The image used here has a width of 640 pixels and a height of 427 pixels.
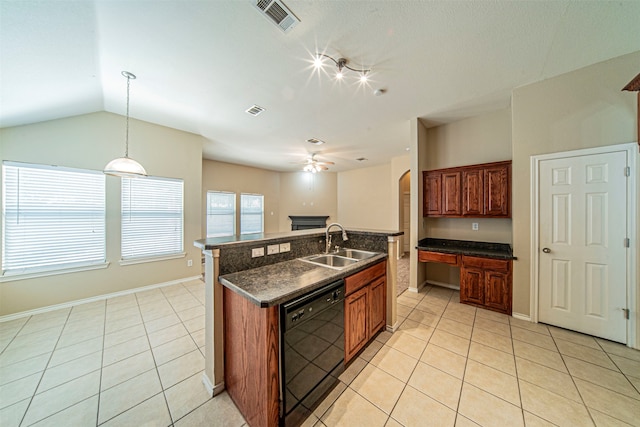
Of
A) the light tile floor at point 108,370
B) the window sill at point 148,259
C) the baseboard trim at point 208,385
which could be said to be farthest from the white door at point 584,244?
the window sill at point 148,259

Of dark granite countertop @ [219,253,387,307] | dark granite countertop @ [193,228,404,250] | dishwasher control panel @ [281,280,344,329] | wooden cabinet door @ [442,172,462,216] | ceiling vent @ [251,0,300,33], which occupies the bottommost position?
dishwasher control panel @ [281,280,344,329]

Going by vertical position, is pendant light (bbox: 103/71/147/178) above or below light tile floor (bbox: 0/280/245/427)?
above

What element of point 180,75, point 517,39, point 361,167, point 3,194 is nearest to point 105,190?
point 3,194

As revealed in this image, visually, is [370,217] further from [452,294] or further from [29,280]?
[29,280]

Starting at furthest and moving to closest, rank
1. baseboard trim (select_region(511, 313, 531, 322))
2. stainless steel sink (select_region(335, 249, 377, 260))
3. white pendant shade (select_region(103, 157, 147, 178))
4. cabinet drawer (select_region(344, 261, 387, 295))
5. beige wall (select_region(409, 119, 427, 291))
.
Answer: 1. beige wall (select_region(409, 119, 427, 291))
2. baseboard trim (select_region(511, 313, 531, 322))
3. stainless steel sink (select_region(335, 249, 377, 260))
4. white pendant shade (select_region(103, 157, 147, 178))
5. cabinet drawer (select_region(344, 261, 387, 295))

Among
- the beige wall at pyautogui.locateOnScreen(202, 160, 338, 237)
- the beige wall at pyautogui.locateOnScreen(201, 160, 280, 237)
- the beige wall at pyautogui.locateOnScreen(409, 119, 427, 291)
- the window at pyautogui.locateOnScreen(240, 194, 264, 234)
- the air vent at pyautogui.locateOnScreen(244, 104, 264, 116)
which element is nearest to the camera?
the air vent at pyautogui.locateOnScreen(244, 104, 264, 116)

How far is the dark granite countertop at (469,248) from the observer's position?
295 cm

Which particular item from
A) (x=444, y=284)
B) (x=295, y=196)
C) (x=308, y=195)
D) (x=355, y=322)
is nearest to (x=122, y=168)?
(x=355, y=322)

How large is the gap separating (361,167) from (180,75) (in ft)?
19.4

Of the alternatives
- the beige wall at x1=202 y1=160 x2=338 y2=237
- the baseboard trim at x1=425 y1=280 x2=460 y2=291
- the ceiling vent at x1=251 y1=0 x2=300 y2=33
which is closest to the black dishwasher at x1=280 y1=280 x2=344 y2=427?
the ceiling vent at x1=251 y1=0 x2=300 y2=33

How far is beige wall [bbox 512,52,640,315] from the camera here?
7.20 ft

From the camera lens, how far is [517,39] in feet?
6.32

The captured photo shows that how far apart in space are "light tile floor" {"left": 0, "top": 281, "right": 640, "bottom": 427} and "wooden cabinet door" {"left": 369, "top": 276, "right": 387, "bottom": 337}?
0.17m

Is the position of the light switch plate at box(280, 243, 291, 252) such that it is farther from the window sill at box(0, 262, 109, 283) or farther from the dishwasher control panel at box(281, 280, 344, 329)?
the window sill at box(0, 262, 109, 283)
